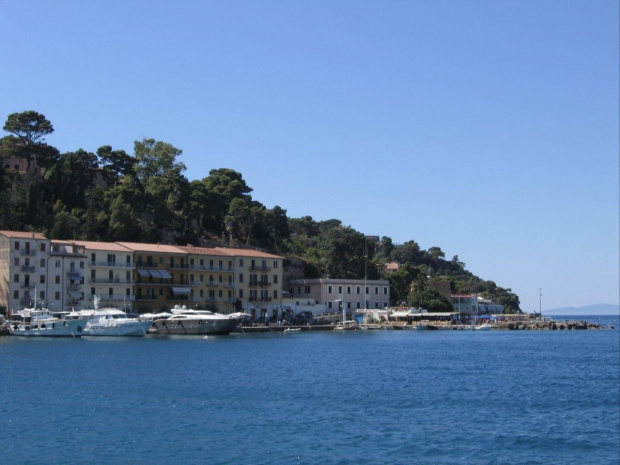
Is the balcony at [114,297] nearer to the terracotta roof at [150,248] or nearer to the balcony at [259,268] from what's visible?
the terracotta roof at [150,248]

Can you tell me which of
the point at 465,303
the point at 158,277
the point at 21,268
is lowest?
the point at 465,303

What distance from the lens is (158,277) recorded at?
84.8 meters

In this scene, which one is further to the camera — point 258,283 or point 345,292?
point 345,292

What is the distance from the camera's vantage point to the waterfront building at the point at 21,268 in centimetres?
7531

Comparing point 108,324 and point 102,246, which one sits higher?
point 102,246

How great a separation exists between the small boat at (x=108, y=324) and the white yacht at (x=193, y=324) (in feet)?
10.7

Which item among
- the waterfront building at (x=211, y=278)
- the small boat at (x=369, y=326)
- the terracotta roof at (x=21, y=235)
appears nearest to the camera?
the terracotta roof at (x=21, y=235)

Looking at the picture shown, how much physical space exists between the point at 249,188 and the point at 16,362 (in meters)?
66.9

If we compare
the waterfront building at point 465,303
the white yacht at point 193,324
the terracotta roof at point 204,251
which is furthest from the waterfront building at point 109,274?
the waterfront building at point 465,303

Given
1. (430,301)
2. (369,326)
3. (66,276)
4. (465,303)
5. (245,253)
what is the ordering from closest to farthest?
(66,276), (245,253), (369,326), (430,301), (465,303)

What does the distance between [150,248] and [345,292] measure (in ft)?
91.8

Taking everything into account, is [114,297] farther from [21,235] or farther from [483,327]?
[483,327]

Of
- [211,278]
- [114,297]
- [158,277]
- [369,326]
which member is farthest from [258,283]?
[114,297]

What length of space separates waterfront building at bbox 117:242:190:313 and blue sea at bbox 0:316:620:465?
26680 millimetres
